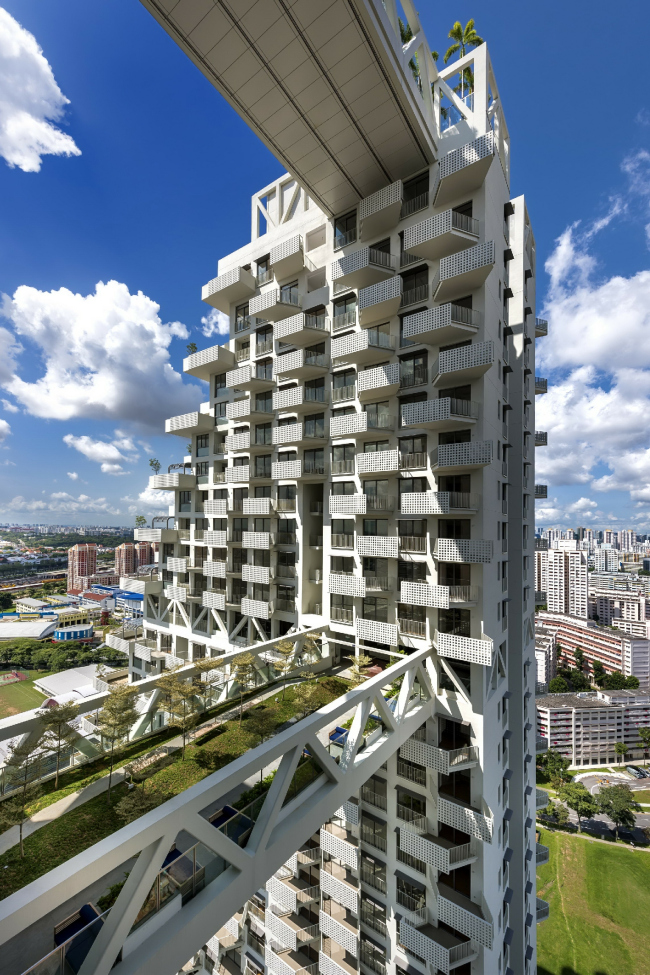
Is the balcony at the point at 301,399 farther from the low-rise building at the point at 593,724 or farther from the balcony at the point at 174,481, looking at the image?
the low-rise building at the point at 593,724

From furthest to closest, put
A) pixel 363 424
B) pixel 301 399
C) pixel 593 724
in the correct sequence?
pixel 593 724
pixel 301 399
pixel 363 424

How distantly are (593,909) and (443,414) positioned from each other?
72157 mm

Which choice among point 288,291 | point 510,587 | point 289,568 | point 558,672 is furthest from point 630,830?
point 288,291

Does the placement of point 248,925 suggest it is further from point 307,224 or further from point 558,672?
point 558,672

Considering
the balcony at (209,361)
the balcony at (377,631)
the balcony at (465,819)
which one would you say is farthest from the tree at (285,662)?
the balcony at (209,361)

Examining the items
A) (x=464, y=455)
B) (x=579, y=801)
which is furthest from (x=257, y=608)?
(x=579, y=801)

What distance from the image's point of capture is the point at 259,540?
24.2m

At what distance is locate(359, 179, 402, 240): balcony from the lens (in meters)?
18.7

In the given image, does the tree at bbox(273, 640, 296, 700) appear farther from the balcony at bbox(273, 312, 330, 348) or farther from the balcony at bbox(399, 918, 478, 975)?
the balcony at bbox(273, 312, 330, 348)

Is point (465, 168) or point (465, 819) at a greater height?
point (465, 168)

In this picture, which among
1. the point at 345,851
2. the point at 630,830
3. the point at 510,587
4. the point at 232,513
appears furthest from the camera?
the point at 630,830

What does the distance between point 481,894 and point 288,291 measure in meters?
28.8

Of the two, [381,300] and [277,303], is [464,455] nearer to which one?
[381,300]

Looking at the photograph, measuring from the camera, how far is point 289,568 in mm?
23578
